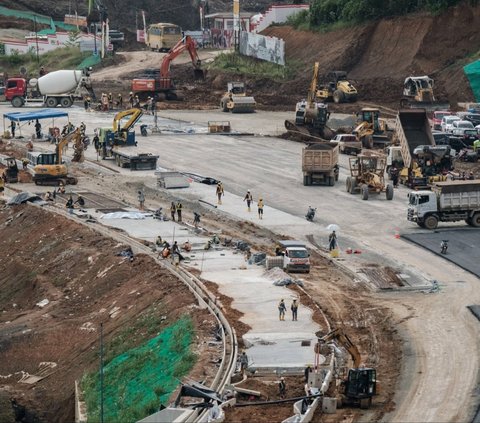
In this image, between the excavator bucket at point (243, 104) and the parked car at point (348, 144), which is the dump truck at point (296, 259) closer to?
the parked car at point (348, 144)

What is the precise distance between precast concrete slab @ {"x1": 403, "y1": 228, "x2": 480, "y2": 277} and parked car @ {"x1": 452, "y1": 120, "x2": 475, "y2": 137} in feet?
79.6

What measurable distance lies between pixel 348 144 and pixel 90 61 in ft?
160

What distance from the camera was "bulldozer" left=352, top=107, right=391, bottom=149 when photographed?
82.6 m

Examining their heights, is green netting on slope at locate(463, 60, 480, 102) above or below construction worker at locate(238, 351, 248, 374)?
above

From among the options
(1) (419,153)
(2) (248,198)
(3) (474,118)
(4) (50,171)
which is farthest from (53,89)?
(2) (248,198)

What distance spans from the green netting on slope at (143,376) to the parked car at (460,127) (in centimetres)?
4209

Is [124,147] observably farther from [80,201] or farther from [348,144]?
[80,201]

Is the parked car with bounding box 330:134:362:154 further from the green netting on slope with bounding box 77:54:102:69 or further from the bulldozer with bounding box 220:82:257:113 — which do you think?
the green netting on slope with bounding box 77:54:102:69

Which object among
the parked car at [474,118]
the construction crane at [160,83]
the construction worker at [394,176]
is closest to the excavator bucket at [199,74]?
the construction crane at [160,83]

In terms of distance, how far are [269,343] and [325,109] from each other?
152 ft

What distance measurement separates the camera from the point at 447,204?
2356 inches

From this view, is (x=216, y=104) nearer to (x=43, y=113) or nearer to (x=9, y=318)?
(x=43, y=113)

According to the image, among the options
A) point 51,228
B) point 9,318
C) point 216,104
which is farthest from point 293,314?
point 216,104

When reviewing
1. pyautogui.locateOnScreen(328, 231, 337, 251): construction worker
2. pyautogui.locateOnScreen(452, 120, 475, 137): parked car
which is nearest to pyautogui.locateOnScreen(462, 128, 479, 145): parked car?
pyautogui.locateOnScreen(452, 120, 475, 137): parked car
